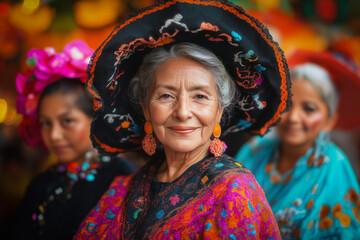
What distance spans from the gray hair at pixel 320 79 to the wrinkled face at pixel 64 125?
6.55ft

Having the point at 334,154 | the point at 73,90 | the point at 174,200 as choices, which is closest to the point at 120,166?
the point at 73,90

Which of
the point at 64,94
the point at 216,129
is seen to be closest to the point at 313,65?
the point at 216,129

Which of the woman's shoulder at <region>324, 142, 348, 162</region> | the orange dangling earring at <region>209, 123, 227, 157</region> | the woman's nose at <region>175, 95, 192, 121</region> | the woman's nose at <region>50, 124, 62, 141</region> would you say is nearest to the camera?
the woman's nose at <region>175, 95, 192, 121</region>

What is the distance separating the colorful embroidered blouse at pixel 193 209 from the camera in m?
1.65

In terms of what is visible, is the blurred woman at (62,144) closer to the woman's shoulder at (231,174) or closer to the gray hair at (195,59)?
the gray hair at (195,59)

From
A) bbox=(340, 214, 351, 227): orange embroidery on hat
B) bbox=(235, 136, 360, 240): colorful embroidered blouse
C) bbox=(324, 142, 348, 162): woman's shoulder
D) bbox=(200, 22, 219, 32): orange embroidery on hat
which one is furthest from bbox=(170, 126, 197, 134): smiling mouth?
bbox=(324, 142, 348, 162): woman's shoulder

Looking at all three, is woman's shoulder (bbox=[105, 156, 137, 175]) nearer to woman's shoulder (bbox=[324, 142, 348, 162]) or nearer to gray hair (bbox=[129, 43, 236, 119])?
gray hair (bbox=[129, 43, 236, 119])

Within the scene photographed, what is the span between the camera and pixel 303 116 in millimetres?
3285

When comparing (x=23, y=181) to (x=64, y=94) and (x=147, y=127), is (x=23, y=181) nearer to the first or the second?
(x=64, y=94)

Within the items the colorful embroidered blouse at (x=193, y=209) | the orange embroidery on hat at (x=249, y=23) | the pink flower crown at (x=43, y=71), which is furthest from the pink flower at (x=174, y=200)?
the pink flower crown at (x=43, y=71)

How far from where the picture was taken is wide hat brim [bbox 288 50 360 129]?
11.3 feet

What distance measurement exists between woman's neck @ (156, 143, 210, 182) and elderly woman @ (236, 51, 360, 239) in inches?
49.4

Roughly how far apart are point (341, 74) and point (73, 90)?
252 centimetres

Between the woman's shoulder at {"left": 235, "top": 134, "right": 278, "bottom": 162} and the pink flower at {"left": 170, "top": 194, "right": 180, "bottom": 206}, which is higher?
the pink flower at {"left": 170, "top": 194, "right": 180, "bottom": 206}
